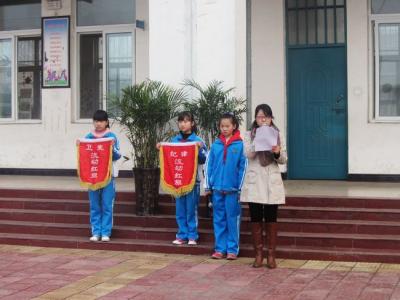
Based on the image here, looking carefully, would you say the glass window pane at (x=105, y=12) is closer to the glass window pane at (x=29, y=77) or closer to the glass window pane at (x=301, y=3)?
the glass window pane at (x=29, y=77)

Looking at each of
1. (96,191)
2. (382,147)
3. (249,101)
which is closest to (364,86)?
(382,147)

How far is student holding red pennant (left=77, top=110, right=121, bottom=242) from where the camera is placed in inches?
313

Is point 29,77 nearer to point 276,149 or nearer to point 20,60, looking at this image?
point 20,60

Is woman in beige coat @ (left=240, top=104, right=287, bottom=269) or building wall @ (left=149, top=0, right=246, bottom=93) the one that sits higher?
building wall @ (left=149, top=0, right=246, bottom=93)

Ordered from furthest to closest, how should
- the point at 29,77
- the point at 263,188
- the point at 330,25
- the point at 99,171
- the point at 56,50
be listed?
1. the point at 29,77
2. the point at 56,50
3. the point at 330,25
4. the point at 99,171
5. the point at 263,188

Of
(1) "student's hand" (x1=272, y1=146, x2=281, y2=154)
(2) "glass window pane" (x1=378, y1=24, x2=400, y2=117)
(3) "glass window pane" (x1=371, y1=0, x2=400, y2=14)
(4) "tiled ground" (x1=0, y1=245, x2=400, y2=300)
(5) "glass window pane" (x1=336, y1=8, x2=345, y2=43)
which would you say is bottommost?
(4) "tiled ground" (x1=0, y1=245, x2=400, y2=300)

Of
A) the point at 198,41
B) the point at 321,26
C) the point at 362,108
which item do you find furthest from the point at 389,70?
the point at 198,41

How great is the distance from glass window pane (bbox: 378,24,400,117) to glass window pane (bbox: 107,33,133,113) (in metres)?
4.68

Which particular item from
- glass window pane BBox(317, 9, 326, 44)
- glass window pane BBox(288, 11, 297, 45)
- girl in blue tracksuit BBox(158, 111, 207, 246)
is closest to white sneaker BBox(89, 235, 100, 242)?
girl in blue tracksuit BBox(158, 111, 207, 246)

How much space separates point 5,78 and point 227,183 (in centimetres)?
743

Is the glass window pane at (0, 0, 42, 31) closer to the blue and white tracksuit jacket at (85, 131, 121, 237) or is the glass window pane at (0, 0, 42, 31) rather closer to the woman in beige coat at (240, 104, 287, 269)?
the blue and white tracksuit jacket at (85, 131, 121, 237)

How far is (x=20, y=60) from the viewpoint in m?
12.7

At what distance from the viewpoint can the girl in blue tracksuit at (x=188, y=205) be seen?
7684mm

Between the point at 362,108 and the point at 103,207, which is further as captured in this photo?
the point at 362,108
